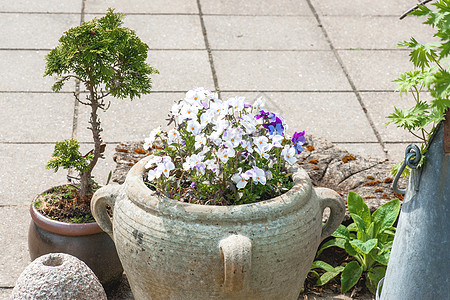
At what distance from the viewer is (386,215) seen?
350 centimetres

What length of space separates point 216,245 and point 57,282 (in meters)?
0.78

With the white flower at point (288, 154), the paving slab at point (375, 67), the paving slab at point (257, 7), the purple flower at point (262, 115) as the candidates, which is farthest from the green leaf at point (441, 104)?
the paving slab at point (257, 7)

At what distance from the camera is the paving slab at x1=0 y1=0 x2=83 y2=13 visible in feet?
22.2

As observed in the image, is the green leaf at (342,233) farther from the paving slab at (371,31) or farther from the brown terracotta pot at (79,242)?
the paving slab at (371,31)

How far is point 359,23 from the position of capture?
22.5 ft

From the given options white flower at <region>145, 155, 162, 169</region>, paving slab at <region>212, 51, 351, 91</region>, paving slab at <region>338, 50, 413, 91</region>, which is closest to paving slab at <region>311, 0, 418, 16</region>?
paving slab at <region>338, 50, 413, 91</region>

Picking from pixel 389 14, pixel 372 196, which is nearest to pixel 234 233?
pixel 372 196

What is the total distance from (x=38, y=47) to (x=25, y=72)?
0.47m

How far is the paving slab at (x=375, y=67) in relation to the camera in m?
5.75

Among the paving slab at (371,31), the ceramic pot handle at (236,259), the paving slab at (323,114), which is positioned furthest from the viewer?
the paving slab at (371,31)

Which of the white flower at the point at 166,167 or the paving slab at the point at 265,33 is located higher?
the paving slab at the point at 265,33

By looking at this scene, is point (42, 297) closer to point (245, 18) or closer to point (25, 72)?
point (25, 72)

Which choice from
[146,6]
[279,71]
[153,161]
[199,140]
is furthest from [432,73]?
[146,6]

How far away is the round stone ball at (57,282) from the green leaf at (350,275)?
51.1 inches
